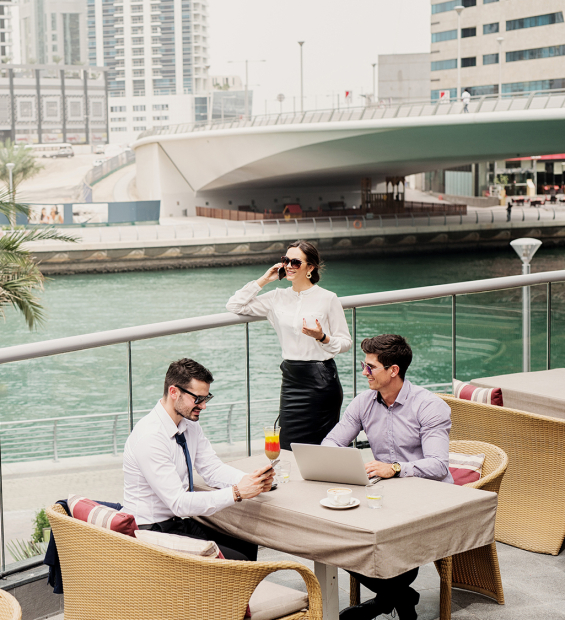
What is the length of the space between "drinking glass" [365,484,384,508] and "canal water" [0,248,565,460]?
157 cm

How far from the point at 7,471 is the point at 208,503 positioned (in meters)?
3.02

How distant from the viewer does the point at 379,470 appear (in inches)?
125

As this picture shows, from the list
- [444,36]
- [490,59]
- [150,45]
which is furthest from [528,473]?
[150,45]

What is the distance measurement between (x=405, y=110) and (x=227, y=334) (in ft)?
92.9

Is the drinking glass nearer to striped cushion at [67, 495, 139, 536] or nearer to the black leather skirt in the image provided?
striped cushion at [67, 495, 139, 536]

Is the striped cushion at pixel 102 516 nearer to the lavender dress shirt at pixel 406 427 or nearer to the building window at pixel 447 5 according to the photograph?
the lavender dress shirt at pixel 406 427

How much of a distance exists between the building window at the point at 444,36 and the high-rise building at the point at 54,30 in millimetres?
129365

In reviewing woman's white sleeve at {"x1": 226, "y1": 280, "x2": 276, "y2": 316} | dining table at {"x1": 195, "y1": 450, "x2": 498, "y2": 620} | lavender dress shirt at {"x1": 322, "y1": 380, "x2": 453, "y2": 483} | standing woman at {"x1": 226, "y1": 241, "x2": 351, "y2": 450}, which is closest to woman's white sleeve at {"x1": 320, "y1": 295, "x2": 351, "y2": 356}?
standing woman at {"x1": 226, "y1": 241, "x2": 351, "y2": 450}

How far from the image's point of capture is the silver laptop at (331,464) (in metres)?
3.02

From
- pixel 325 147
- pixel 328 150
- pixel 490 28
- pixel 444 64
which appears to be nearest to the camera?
pixel 325 147

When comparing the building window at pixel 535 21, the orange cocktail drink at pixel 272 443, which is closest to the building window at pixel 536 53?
the building window at pixel 535 21

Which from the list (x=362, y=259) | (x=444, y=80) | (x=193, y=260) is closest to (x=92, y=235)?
(x=193, y=260)

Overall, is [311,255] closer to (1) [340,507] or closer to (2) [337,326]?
(2) [337,326]

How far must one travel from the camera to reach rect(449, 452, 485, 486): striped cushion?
3.56 meters
